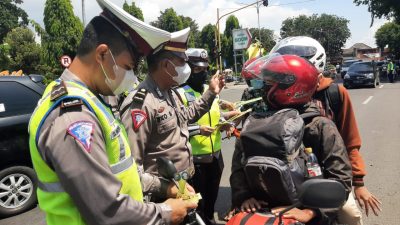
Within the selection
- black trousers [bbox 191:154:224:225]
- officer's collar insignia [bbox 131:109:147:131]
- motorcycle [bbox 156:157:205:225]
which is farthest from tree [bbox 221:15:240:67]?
motorcycle [bbox 156:157:205:225]

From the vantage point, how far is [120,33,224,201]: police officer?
8.12 feet

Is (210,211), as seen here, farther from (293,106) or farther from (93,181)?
(93,181)

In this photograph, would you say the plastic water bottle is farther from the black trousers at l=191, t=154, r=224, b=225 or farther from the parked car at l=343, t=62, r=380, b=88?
the parked car at l=343, t=62, r=380, b=88

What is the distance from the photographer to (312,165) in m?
2.05

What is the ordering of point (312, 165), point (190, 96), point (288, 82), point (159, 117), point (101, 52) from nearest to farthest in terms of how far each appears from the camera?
point (101, 52) < point (312, 165) < point (288, 82) < point (159, 117) < point (190, 96)

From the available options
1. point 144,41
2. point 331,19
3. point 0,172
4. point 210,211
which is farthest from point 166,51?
point 331,19

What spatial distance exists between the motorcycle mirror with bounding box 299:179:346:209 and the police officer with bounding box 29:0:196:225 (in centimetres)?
50

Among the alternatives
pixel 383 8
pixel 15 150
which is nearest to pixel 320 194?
pixel 15 150

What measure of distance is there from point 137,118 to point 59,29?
1900 centimetres

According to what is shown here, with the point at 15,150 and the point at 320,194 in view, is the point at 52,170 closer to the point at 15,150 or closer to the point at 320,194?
the point at 320,194

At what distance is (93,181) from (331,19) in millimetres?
86563

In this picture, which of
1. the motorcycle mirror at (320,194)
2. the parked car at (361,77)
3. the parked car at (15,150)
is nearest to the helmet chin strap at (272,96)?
the motorcycle mirror at (320,194)

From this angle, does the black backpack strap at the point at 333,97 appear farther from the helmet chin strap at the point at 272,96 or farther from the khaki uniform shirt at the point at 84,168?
Answer: the khaki uniform shirt at the point at 84,168

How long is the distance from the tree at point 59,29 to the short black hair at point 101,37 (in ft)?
62.4
